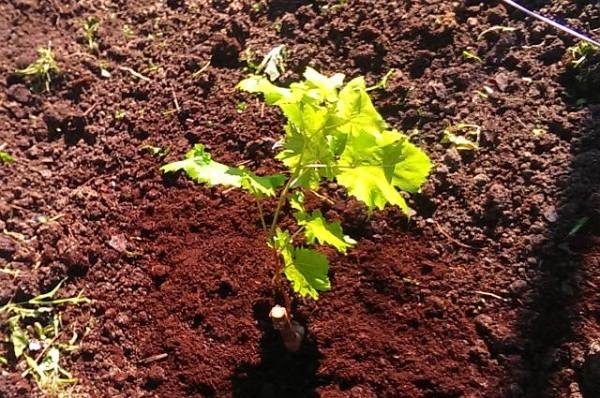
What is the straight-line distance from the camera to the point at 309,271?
6.72ft

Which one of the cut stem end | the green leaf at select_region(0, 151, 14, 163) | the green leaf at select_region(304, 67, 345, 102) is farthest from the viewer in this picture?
the green leaf at select_region(0, 151, 14, 163)

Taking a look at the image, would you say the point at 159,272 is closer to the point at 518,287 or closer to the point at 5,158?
the point at 5,158

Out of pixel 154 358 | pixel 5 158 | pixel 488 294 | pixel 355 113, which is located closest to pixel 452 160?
pixel 488 294

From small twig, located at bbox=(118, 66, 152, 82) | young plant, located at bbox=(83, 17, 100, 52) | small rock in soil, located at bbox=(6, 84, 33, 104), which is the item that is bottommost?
small rock in soil, located at bbox=(6, 84, 33, 104)

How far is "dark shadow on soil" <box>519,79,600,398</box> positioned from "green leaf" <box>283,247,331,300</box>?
2.38 ft

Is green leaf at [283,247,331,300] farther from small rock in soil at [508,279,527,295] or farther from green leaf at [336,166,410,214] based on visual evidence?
small rock in soil at [508,279,527,295]

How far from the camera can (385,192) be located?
190 centimetres

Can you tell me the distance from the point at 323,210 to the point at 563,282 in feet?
2.87

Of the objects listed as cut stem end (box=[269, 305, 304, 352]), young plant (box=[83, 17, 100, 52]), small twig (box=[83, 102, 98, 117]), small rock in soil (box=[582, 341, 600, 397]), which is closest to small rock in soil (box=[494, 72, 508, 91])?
small rock in soil (box=[582, 341, 600, 397])

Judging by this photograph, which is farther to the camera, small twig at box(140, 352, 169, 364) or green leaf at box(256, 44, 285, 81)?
green leaf at box(256, 44, 285, 81)

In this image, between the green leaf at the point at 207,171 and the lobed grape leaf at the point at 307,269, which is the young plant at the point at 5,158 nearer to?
the green leaf at the point at 207,171

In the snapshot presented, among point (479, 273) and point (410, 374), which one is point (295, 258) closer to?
point (410, 374)

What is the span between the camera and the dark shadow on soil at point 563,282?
219cm

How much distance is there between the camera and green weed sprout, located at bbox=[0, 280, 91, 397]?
2.46 metres
